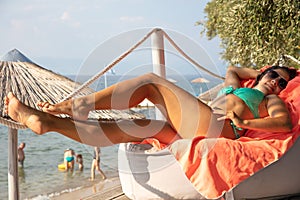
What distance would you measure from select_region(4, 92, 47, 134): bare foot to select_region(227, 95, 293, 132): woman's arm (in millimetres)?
944

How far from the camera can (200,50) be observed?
10.5 feet

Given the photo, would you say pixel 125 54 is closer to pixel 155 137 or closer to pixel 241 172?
pixel 155 137

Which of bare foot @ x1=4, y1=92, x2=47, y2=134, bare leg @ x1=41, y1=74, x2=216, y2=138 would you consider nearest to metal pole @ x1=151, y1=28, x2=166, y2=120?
bare leg @ x1=41, y1=74, x2=216, y2=138

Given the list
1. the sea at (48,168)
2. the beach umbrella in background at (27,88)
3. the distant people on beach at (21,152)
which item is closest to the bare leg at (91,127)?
the beach umbrella in background at (27,88)

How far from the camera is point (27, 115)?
2.22m

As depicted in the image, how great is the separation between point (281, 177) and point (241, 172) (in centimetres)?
32

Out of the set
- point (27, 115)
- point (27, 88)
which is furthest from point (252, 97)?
point (27, 88)

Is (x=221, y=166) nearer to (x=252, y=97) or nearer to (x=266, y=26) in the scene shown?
(x=252, y=97)

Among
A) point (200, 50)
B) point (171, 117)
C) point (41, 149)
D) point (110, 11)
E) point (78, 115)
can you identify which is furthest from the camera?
point (110, 11)

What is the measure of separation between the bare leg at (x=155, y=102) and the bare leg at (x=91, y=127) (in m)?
0.07

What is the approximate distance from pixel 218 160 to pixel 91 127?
646 mm

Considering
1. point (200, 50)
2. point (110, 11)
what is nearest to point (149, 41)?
point (200, 50)

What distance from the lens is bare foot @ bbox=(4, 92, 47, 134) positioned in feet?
7.11

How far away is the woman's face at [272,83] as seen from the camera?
2938 mm
